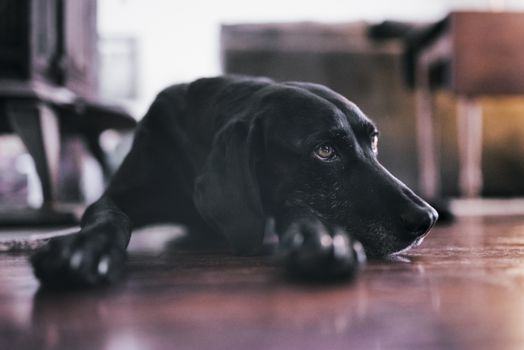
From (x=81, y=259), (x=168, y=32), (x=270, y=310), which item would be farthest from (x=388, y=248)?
(x=168, y=32)

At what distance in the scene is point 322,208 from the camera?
104 centimetres

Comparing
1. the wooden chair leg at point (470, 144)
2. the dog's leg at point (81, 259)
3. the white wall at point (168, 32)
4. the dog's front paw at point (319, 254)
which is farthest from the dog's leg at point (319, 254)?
the white wall at point (168, 32)

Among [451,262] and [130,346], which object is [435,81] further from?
[130,346]

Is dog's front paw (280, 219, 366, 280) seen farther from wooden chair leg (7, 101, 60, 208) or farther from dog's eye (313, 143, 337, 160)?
wooden chair leg (7, 101, 60, 208)

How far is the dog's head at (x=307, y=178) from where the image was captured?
3.19 feet

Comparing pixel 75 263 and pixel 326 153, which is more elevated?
pixel 326 153

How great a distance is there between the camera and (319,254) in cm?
75

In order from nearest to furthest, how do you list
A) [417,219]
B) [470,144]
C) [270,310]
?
1. [270,310]
2. [417,219]
3. [470,144]

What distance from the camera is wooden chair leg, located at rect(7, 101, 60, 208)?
6.22ft

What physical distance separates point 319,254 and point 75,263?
1.20 feet

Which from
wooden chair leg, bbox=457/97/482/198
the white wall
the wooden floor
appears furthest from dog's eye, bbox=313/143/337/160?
the white wall

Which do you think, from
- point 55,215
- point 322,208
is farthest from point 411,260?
point 55,215

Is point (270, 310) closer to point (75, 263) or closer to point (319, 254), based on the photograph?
point (319, 254)

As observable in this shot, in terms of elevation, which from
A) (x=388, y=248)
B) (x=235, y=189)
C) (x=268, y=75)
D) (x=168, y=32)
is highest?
(x=168, y=32)
